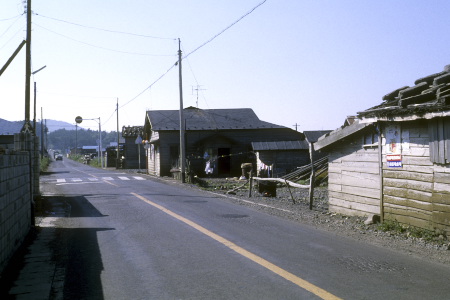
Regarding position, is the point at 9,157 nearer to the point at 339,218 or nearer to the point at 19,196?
the point at 19,196

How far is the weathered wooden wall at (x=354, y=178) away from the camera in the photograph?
11.6 metres

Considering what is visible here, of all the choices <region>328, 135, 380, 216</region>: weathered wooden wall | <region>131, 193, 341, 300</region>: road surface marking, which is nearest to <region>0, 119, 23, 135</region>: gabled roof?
<region>131, 193, 341, 300</region>: road surface marking

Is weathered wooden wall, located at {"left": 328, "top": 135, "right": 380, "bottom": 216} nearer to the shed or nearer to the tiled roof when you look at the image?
the tiled roof

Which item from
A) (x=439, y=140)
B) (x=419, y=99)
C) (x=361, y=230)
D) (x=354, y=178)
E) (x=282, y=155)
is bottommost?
(x=361, y=230)

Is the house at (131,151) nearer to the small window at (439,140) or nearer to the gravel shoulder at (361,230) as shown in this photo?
the gravel shoulder at (361,230)

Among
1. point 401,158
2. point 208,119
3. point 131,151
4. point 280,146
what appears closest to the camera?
point 401,158

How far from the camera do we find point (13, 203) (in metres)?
7.99

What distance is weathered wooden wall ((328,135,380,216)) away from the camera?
11609 mm

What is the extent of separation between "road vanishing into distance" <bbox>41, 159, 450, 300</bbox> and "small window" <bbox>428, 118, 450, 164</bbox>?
7.62 feet

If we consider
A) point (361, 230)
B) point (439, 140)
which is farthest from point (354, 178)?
point (439, 140)

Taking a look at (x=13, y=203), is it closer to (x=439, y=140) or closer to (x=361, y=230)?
(x=361, y=230)

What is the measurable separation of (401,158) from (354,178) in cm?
221

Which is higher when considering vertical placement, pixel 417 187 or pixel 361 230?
pixel 417 187

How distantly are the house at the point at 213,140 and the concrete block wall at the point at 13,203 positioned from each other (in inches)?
1039
